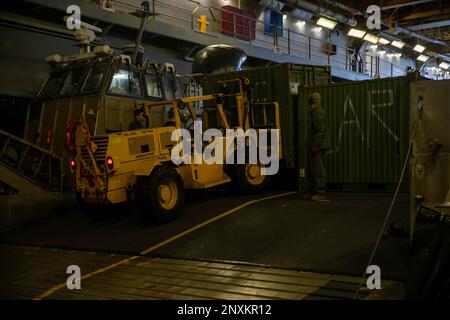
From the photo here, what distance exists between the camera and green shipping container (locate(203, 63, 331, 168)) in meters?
10.8

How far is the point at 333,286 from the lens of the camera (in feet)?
16.2

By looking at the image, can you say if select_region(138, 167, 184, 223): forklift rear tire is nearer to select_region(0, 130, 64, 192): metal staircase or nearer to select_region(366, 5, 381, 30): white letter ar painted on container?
select_region(0, 130, 64, 192): metal staircase

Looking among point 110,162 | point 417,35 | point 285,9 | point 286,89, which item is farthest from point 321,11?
point 110,162

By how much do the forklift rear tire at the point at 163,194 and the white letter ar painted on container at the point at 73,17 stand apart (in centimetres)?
581

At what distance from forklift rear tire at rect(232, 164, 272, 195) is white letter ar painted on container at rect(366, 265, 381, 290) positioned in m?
4.83

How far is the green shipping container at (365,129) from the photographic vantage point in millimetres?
9625

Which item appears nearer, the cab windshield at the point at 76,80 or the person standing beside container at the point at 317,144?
the person standing beside container at the point at 317,144

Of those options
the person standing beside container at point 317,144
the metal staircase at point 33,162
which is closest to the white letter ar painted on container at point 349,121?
the person standing beside container at point 317,144

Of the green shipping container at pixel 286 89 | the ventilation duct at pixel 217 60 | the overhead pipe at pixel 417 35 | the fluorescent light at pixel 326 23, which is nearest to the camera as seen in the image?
the green shipping container at pixel 286 89

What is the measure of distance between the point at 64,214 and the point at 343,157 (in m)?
5.94

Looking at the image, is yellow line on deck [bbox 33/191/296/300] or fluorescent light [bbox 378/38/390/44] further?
fluorescent light [bbox 378/38/390/44]

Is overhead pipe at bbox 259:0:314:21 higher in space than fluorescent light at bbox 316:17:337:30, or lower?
higher

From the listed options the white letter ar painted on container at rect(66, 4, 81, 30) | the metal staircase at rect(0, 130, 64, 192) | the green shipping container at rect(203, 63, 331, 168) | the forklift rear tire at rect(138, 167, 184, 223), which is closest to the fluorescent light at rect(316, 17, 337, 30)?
the green shipping container at rect(203, 63, 331, 168)

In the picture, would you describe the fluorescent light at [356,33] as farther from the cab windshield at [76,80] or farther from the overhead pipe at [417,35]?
the cab windshield at [76,80]
